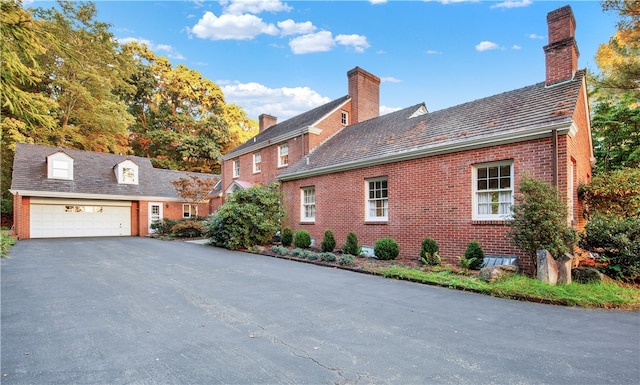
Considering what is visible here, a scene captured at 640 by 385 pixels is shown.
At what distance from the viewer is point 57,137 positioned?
79.1 ft

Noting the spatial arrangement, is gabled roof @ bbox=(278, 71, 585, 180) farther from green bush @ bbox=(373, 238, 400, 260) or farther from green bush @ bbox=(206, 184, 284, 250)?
green bush @ bbox=(373, 238, 400, 260)

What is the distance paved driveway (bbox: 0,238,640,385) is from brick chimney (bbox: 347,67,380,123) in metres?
13.7

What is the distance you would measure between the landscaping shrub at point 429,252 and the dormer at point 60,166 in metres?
22.2

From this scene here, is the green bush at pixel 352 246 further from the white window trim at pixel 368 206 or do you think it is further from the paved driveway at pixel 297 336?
the paved driveway at pixel 297 336

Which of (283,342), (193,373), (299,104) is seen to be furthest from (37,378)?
(299,104)

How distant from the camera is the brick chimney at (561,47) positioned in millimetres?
9500

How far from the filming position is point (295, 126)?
62.3ft

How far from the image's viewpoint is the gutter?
7664mm

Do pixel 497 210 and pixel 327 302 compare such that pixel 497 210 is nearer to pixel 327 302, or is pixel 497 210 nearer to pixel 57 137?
pixel 327 302

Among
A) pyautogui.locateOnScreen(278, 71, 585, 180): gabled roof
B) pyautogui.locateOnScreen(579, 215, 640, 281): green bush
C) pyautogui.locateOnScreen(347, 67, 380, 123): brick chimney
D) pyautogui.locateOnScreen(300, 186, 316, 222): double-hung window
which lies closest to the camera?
pyautogui.locateOnScreen(579, 215, 640, 281): green bush

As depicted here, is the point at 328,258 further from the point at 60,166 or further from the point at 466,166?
the point at 60,166

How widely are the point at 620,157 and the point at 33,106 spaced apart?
19658mm

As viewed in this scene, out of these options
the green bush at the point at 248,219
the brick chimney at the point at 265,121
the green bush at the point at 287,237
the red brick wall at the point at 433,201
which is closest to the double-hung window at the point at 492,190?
the red brick wall at the point at 433,201

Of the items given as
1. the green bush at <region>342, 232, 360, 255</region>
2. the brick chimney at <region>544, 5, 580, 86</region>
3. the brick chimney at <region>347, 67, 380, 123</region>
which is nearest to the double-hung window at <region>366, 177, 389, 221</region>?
the green bush at <region>342, 232, 360, 255</region>
